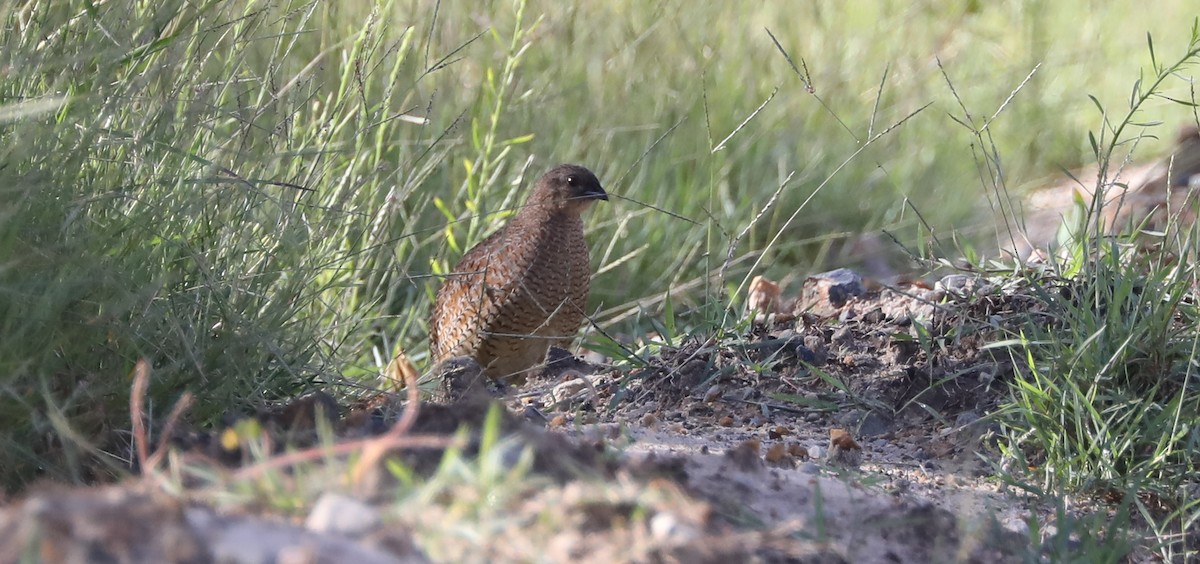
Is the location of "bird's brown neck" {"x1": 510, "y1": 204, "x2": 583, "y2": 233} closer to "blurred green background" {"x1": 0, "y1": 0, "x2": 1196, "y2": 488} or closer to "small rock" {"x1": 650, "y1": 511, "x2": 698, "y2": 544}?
"blurred green background" {"x1": 0, "y1": 0, "x2": 1196, "y2": 488}

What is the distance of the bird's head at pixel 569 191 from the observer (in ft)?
16.6

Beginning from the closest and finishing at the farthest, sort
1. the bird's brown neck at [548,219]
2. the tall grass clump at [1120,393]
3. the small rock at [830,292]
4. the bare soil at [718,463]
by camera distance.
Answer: the bare soil at [718,463] → the tall grass clump at [1120,393] → the small rock at [830,292] → the bird's brown neck at [548,219]

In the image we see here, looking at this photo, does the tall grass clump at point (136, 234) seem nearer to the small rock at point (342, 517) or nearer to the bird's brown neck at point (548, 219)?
the small rock at point (342, 517)

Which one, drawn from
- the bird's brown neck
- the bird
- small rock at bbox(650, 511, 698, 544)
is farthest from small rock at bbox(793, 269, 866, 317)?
small rock at bbox(650, 511, 698, 544)

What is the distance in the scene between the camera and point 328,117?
3768 millimetres

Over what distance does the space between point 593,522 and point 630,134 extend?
14.9ft

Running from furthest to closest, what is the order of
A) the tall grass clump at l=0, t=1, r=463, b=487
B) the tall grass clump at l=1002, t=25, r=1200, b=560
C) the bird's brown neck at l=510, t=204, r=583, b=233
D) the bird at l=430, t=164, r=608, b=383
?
the bird's brown neck at l=510, t=204, r=583, b=233, the bird at l=430, t=164, r=608, b=383, the tall grass clump at l=1002, t=25, r=1200, b=560, the tall grass clump at l=0, t=1, r=463, b=487

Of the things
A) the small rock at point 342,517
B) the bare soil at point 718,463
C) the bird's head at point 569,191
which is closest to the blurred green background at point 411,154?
the bird's head at point 569,191

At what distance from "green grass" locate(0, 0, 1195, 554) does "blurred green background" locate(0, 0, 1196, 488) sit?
0.05ft

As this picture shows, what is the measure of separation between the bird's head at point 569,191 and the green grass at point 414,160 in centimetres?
18

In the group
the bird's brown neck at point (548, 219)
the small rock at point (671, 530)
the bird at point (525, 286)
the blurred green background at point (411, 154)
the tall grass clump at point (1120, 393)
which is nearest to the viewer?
the small rock at point (671, 530)

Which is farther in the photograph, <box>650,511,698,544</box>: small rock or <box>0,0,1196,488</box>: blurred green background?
<box>0,0,1196,488</box>: blurred green background

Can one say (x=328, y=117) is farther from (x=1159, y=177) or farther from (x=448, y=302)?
(x=1159, y=177)

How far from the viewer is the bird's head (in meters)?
5.07
